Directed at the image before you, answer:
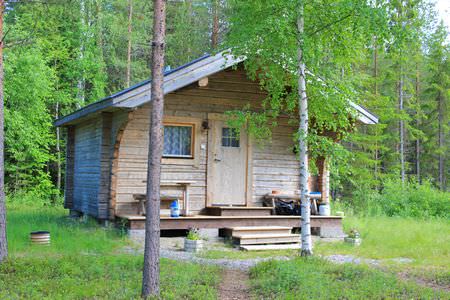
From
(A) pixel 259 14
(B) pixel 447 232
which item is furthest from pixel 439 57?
(A) pixel 259 14

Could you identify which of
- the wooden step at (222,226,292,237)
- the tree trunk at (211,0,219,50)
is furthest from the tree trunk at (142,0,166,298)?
the tree trunk at (211,0,219,50)

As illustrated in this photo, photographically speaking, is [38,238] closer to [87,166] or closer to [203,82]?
[87,166]

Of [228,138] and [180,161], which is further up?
[228,138]

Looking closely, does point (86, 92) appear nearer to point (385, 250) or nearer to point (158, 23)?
point (385, 250)

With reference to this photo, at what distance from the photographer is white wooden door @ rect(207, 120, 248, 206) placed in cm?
1296

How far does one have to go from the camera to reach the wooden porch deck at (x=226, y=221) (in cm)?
1111

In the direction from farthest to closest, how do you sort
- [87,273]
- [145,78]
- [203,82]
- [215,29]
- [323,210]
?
[145,78] < [215,29] < [323,210] < [203,82] < [87,273]

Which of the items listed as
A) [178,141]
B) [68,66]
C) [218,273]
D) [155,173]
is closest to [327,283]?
[218,273]

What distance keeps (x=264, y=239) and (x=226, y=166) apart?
256 centimetres

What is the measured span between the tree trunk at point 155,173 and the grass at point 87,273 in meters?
0.28

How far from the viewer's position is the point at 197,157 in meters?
12.8

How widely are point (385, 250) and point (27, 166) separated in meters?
15.9

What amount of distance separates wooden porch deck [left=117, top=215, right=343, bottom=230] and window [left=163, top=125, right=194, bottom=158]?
1693 mm

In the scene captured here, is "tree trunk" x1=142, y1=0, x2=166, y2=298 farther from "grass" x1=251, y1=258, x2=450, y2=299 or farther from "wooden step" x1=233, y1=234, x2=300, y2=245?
"wooden step" x1=233, y1=234, x2=300, y2=245
